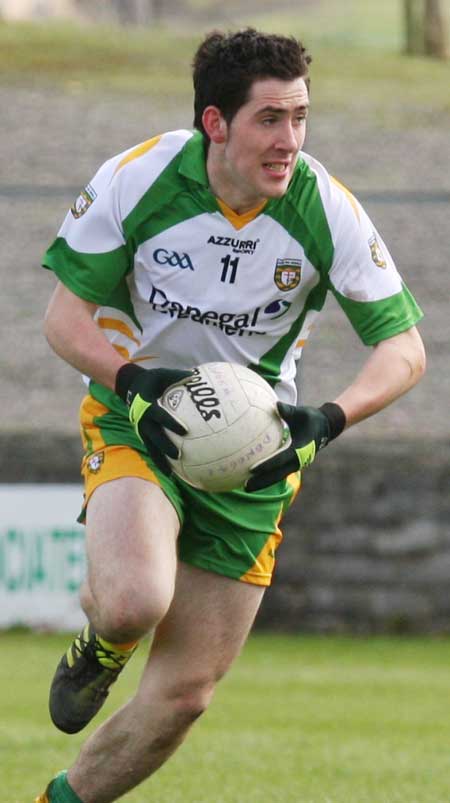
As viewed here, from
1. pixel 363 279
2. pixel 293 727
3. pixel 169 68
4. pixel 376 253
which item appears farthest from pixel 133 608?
pixel 169 68

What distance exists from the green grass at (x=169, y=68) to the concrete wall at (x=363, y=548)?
14.0 metres

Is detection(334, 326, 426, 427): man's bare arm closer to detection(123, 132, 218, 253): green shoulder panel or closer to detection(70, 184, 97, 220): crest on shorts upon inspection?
detection(123, 132, 218, 253): green shoulder panel

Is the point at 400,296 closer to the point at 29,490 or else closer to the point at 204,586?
the point at 204,586

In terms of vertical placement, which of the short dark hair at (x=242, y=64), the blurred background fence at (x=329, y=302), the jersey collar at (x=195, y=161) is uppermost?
the short dark hair at (x=242, y=64)

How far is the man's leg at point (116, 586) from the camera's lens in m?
4.90

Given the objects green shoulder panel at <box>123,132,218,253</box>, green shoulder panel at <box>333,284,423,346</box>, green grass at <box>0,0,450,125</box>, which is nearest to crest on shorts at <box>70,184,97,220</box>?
green shoulder panel at <box>123,132,218,253</box>

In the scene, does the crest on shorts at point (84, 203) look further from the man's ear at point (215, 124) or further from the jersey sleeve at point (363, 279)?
the jersey sleeve at point (363, 279)

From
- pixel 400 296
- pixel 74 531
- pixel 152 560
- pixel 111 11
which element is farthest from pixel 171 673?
pixel 111 11

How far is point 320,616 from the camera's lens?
37.1ft

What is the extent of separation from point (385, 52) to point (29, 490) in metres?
20.4

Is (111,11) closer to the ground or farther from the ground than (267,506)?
closer to the ground

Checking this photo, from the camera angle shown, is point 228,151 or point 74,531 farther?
point 74,531

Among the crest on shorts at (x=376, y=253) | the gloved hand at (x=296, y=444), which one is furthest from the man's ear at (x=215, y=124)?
the gloved hand at (x=296, y=444)

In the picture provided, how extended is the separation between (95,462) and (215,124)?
3.64 ft
